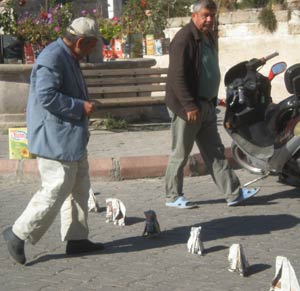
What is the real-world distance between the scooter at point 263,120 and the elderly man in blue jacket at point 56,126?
2.26 metres

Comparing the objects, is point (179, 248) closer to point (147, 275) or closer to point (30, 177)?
point (147, 275)

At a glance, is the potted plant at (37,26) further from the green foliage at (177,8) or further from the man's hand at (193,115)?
the man's hand at (193,115)

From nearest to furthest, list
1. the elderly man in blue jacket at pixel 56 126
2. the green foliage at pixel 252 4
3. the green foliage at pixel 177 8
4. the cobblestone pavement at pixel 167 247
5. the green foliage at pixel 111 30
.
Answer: the cobblestone pavement at pixel 167 247 < the elderly man in blue jacket at pixel 56 126 < the green foliage at pixel 252 4 < the green foliage at pixel 177 8 < the green foliage at pixel 111 30

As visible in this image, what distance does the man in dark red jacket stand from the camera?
21.6ft

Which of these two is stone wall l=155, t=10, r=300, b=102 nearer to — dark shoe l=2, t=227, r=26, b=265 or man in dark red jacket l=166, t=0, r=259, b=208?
man in dark red jacket l=166, t=0, r=259, b=208

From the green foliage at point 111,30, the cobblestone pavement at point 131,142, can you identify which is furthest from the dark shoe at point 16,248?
the green foliage at point 111,30

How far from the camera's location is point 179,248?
5.78 m

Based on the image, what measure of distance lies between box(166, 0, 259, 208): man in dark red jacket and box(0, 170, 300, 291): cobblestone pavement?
0.67 feet

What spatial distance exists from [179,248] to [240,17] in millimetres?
8475

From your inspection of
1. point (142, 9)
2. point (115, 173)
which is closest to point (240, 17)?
point (142, 9)

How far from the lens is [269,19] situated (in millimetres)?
13242

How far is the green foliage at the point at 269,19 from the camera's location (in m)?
13.2

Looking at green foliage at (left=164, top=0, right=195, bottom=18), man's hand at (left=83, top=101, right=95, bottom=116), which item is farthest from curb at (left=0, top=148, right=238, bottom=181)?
green foliage at (left=164, top=0, right=195, bottom=18)

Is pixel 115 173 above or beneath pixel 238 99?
beneath
